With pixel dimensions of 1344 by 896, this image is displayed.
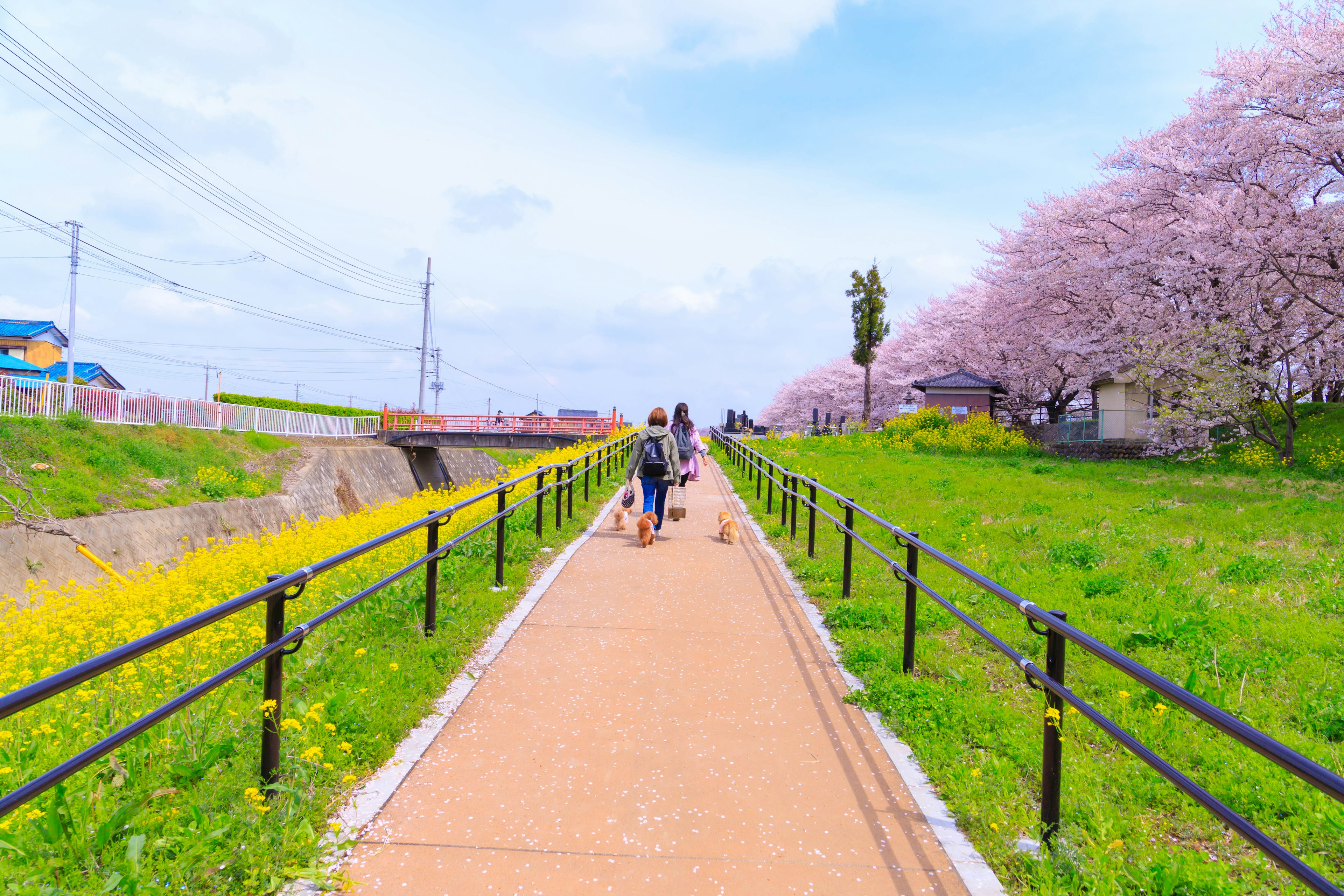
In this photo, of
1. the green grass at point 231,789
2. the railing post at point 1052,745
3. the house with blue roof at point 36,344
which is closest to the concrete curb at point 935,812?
the railing post at point 1052,745

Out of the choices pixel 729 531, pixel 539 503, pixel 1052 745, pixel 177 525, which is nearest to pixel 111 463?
pixel 177 525

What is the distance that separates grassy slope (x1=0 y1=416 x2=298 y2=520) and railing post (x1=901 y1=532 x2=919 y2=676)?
1728 cm

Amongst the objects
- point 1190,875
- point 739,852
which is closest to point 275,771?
point 739,852

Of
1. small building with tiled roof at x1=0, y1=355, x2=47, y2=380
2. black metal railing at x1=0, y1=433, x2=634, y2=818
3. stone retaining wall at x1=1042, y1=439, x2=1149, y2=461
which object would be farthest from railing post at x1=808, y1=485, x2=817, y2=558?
small building with tiled roof at x1=0, y1=355, x2=47, y2=380

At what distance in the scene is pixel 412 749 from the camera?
3.56 m

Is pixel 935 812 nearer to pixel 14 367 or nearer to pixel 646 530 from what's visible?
pixel 646 530

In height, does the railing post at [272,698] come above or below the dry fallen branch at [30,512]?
above

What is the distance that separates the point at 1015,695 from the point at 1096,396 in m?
31.1

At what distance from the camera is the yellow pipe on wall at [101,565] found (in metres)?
→ 10.8

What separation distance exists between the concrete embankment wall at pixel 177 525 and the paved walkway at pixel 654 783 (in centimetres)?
1043

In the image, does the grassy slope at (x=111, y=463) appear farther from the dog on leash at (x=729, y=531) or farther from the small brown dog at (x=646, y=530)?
the dog on leash at (x=729, y=531)

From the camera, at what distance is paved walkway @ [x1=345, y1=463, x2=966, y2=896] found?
2.71 m

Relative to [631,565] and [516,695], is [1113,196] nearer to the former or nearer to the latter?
[631,565]

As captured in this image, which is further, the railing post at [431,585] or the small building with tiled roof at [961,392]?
the small building with tiled roof at [961,392]
